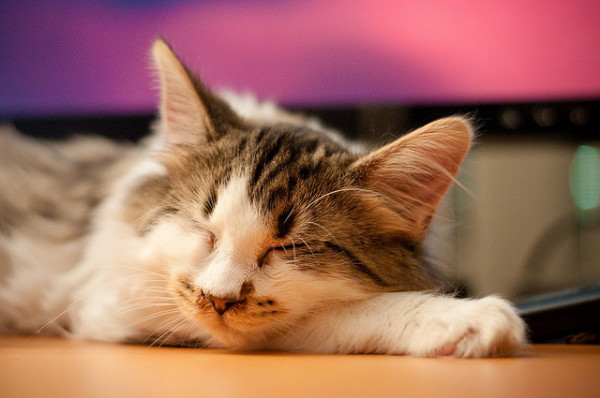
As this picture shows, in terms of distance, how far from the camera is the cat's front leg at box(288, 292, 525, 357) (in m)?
0.90

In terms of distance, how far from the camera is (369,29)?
79.8 inches

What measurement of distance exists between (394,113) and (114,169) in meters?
1.04

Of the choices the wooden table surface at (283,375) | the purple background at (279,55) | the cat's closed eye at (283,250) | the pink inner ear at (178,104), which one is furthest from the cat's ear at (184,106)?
the purple background at (279,55)

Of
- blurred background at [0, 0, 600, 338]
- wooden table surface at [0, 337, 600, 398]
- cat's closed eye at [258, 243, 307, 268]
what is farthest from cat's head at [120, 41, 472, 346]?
blurred background at [0, 0, 600, 338]

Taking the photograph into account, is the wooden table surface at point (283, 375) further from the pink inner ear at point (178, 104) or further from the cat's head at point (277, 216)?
the pink inner ear at point (178, 104)

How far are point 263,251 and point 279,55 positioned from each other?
1265 millimetres

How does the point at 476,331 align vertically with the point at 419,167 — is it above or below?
below

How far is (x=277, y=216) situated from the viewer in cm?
104

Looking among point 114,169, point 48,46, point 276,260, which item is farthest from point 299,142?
point 48,46

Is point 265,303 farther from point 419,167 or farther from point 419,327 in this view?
point 419,167

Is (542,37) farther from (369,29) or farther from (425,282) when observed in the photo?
(425,282)

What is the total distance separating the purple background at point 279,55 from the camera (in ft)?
6.39

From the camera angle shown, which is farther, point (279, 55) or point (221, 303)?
point (279, 55)

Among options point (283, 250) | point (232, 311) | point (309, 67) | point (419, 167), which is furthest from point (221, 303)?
point (309, 67)
